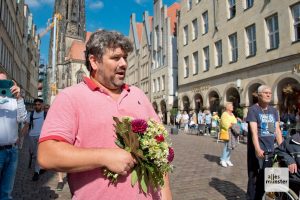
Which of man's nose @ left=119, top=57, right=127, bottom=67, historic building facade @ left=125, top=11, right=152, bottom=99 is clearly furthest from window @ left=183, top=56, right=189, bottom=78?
man's nose @ left=119, top=57, right=127, bottom=67

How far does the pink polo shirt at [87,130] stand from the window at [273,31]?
1936 centimetres

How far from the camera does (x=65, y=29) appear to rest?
264ft

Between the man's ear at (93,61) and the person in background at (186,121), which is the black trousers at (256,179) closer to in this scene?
the man's ear at (93,61)

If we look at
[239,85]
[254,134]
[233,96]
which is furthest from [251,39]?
[254,134]

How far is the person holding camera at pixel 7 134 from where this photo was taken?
3.98 metres

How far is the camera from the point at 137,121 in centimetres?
183

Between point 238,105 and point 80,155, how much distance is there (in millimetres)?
23186

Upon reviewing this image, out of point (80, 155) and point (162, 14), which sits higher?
point (162, 14)

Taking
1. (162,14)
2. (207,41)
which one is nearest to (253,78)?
(207,41)

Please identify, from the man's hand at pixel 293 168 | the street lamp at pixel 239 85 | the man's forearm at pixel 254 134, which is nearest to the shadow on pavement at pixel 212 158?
the man's forearm at pixel 254 134

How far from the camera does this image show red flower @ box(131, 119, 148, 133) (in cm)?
180

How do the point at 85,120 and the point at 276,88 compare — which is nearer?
the point at 85,120

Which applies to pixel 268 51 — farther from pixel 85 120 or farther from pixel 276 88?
pixel 85 120

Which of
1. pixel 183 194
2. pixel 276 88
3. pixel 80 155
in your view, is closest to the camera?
pixel 80 155
